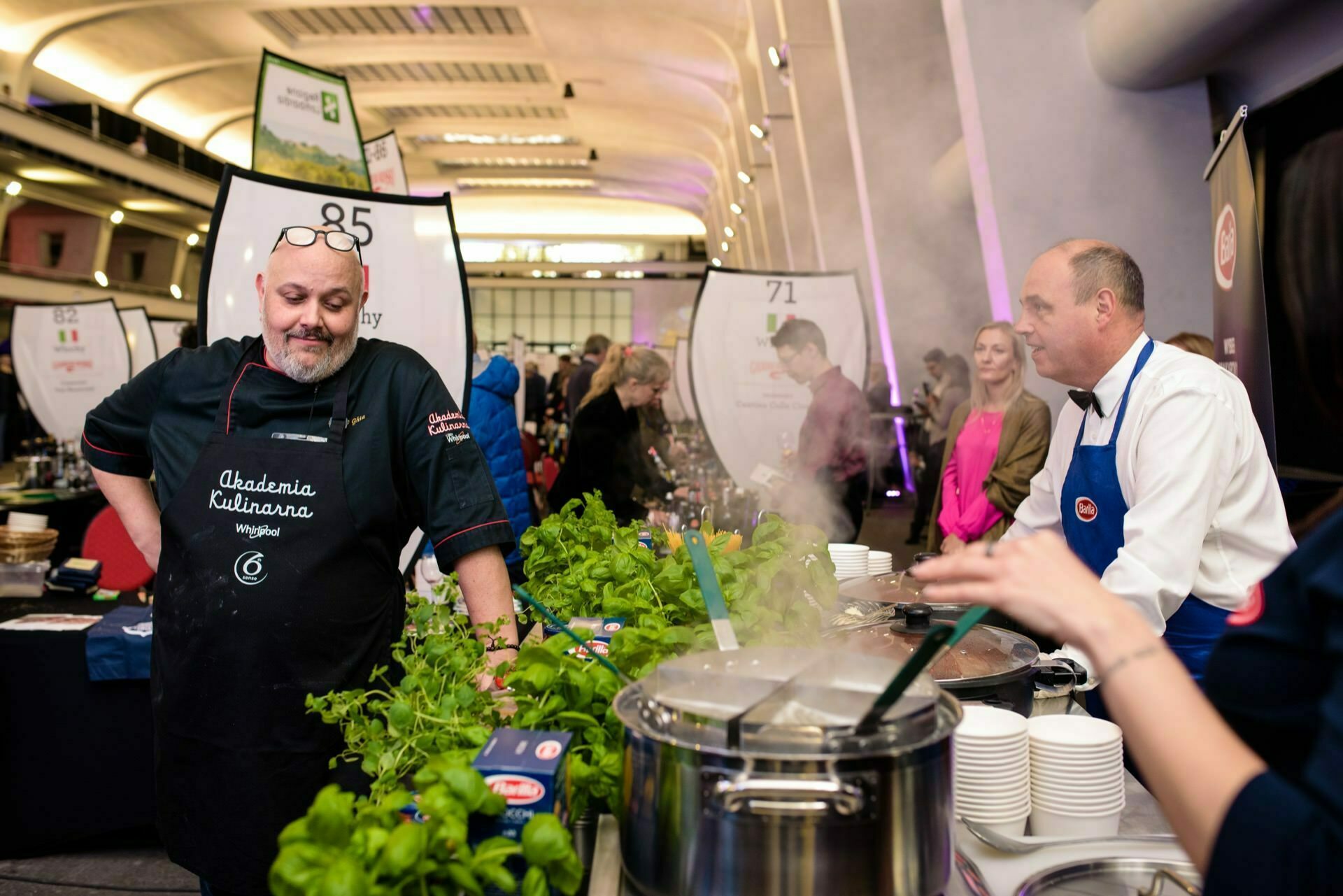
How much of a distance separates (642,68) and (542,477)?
11.0m

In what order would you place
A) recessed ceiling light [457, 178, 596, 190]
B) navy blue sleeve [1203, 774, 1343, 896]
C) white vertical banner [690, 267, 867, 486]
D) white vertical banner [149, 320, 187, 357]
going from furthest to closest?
recessed ceiling light [457, 178, 596, 190] → white vertical banner [149, 320, 187, 357] → white vertical banner [690, 267, 867, 486] → navy blue sleeve [1203, 774, 1343, 896]

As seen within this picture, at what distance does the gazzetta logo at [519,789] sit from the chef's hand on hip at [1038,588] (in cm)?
38

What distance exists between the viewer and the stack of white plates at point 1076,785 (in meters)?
1.16

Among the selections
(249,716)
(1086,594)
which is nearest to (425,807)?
(1086,594)

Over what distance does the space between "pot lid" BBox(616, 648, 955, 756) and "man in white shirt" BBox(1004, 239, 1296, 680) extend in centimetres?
78

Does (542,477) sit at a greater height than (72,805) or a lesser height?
greater

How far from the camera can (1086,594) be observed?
0.73 m

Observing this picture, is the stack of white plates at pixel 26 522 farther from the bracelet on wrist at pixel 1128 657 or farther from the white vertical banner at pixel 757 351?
the bracelet on wrist at pixel 1128 657

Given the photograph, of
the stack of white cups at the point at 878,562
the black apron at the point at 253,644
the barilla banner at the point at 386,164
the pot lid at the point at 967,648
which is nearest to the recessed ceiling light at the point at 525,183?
the barilla banner at the point at 386,164

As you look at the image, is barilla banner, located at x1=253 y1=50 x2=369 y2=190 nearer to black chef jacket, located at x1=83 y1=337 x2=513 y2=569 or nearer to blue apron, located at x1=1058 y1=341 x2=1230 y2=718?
black chef jacket, located at x1=83 y1=337 x2=513 y2=569

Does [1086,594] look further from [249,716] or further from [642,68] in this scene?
[642,68]

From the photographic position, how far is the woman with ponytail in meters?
4.30

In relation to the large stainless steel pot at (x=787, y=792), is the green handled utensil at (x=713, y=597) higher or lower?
higher

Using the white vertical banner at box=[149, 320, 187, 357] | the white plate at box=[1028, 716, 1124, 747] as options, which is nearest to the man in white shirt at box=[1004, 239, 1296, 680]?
the white plate at box=[1028, 716, 1124, 747]
